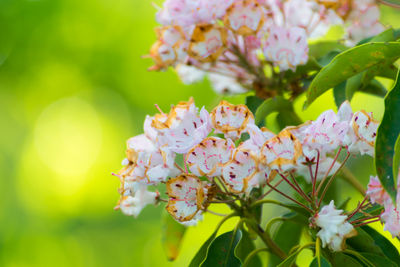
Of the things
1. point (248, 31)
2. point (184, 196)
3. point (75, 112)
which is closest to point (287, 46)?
point (248, 31)

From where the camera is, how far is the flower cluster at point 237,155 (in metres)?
0.79

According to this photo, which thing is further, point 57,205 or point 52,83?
point 52,83

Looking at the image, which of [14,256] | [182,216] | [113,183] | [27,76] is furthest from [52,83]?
[182,216]

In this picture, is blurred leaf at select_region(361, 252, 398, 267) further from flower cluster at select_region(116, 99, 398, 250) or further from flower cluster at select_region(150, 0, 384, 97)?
flower cluster at select_region(150, 0, 384, 97)

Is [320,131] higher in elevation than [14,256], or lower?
higher

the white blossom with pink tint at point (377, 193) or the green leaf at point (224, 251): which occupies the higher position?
the white blossom with pink tint at point (377, 193)

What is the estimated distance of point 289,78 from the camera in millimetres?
1244

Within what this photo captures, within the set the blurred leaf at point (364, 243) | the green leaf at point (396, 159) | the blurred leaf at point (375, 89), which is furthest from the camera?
the blurred leaf at point (375, 89)

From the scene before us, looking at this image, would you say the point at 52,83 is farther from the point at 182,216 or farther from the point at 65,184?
the point at 182,216

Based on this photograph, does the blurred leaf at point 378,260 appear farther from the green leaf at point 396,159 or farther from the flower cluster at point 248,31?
the flower cluster at point 248,31

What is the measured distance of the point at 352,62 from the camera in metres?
0.96

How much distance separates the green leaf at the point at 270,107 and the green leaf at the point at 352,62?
0.07m

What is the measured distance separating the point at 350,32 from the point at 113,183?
134 inches

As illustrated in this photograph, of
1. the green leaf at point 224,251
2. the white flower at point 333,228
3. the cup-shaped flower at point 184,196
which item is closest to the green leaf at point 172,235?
the green leaf at point 224,251
